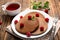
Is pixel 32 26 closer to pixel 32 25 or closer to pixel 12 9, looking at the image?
pixel 32 25

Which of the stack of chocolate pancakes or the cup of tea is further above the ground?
the cup of tea

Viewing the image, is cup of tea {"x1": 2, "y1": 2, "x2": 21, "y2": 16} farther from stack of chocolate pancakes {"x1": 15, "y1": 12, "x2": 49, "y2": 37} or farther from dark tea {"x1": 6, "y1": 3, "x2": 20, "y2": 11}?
stack of chocolate pancakes {"x1": 15, "y1": 12, "x2": 49, "y2": 37}

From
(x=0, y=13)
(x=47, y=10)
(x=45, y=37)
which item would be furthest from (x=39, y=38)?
(x=0, y=13)

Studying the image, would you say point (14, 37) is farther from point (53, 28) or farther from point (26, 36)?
point (53, 28)

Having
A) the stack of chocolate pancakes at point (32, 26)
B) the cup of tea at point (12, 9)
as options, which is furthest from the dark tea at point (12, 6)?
the stack of chocolate pancakes at point (32, 26)

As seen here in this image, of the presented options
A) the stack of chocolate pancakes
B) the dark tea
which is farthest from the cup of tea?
the stack of chocolate pancakes

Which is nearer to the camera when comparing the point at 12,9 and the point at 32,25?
the point at 32,25

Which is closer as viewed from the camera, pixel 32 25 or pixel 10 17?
pixel 32 25

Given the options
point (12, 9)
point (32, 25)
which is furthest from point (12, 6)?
point (32, 25)

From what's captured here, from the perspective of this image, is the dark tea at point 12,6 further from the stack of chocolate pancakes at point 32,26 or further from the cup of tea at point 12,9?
the stack of chocolate pancakes at point 32,26

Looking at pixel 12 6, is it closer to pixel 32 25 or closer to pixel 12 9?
pixel 12 9

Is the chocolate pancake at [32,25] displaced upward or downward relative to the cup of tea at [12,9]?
downward
